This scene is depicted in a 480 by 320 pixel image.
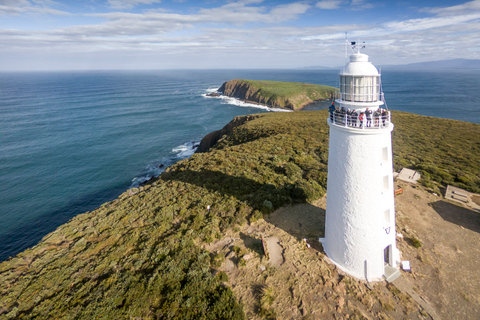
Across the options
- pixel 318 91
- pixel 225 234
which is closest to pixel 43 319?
pixel 225 234

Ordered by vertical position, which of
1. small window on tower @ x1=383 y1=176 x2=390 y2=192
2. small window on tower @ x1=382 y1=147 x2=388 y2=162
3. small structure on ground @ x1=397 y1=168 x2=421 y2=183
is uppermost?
small window on tower @ x1=382 y1=147 x2=388 y2=162

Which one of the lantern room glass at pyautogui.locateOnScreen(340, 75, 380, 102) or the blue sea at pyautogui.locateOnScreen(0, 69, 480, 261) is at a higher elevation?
the lantern room glass at pyautogui.locateOnScreen(340, 75, 380, 102)

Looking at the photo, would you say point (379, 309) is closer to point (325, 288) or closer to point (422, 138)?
point (325, 288)

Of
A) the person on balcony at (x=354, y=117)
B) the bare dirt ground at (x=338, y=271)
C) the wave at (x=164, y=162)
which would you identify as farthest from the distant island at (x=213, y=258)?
the wave at (x=164, y=162)

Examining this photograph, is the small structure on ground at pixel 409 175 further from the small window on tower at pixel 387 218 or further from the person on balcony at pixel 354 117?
the person on balcony at pixel 354 117

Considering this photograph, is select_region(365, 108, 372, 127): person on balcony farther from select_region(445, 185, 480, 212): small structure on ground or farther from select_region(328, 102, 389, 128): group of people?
select_region(445, 185, 480, 212): small structure on ground

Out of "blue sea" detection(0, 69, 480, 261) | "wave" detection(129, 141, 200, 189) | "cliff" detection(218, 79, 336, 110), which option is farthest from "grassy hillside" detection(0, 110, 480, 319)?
"cliff" detection(218, 79, 336, 110)
